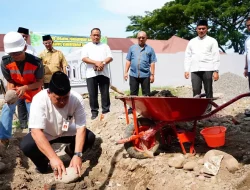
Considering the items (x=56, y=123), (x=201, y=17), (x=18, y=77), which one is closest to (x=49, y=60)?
(x=18, y=77)

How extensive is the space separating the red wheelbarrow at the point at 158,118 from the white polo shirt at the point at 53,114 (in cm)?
62

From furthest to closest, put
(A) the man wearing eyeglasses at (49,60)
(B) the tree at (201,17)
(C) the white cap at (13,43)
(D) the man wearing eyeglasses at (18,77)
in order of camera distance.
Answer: (B) the tree at (201,17)
(A) the man wearing eyeglasses at (49,60)
(D) the man wearing eyeglasses at (18,77)
(C) the white cap at (13,43)

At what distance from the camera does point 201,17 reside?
1029 inches

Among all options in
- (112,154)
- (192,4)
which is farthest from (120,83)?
(192,4)

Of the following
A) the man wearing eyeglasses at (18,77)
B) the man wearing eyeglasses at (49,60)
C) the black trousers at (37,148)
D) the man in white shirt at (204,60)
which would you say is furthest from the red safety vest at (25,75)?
the man in white shirt at (204,60)

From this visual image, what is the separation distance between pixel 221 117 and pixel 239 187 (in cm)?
251

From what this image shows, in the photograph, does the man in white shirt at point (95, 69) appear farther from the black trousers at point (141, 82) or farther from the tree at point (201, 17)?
the tree at point (201, 17)

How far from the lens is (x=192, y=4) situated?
2505cm

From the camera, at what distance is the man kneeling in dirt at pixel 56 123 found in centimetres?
267

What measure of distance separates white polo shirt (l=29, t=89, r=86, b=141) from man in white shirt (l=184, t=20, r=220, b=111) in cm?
239

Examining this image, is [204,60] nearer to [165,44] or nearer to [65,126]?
[65,126]

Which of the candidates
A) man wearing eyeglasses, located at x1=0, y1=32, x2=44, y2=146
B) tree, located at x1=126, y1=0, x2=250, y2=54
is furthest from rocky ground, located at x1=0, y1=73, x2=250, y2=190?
tree, located at x1=126, y1=0, x2=250, y2=54

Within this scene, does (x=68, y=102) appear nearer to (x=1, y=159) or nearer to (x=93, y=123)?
(x=1, y=159)

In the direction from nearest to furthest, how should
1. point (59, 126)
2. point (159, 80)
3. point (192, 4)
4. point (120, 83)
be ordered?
1. point (59, 126)
2. point (120, 83)
3. point (159, 80)
4. point (192, 4)
